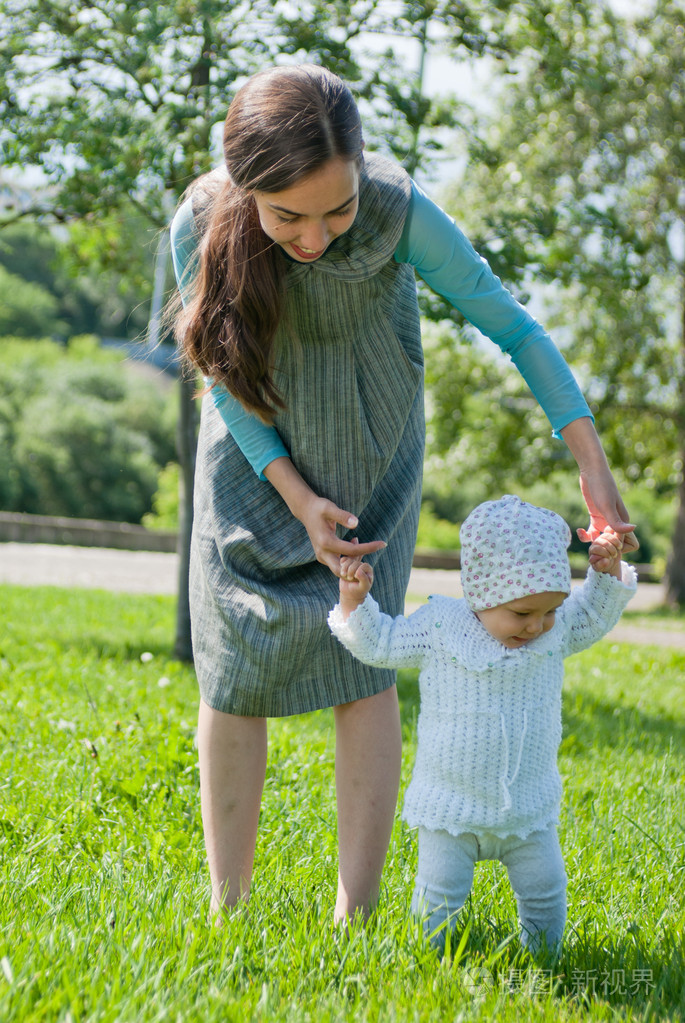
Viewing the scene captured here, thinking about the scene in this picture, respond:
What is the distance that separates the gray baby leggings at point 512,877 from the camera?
6.65 ft

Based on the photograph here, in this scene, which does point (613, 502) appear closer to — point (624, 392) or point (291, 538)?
point (291, 538)

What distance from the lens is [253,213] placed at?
206cm

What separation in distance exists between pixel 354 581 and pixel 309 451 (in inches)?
15.2

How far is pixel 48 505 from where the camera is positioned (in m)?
22.5

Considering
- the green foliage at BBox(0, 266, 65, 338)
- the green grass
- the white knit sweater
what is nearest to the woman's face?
the white knit sweater

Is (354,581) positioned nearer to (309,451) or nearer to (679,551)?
(309,451)

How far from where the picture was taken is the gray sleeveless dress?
212 centimetres

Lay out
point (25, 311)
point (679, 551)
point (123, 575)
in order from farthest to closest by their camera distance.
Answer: point (25, 311) < point (679, 551) < point (123, 575)

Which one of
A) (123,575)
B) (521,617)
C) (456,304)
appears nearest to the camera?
(521,617)

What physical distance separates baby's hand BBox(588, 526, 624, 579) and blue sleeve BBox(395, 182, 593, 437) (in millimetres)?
267

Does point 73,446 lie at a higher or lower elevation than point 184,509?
lower

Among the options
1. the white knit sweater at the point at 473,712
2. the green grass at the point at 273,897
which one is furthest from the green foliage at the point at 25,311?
the white knit sweater at the point at 473,712

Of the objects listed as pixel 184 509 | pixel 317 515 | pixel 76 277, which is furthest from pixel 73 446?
pixel 317 515

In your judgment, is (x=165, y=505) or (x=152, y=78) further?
(x=165, y=505)
